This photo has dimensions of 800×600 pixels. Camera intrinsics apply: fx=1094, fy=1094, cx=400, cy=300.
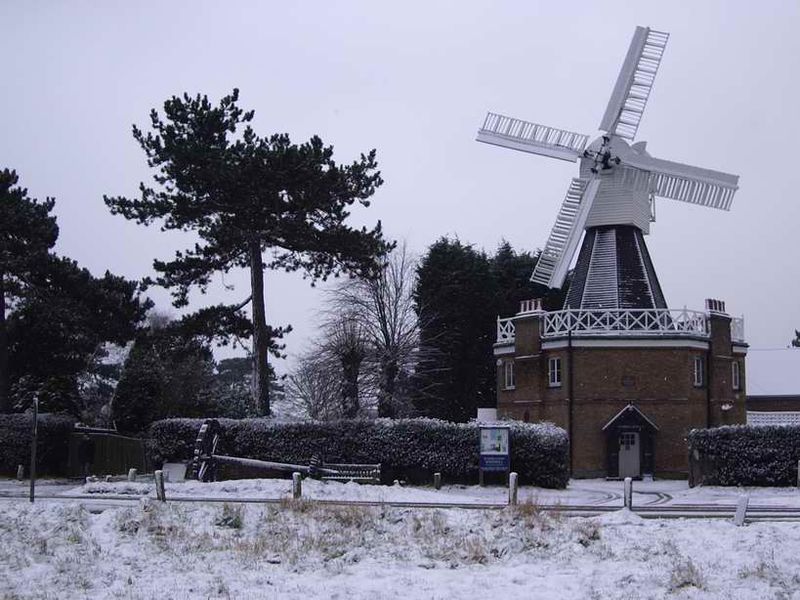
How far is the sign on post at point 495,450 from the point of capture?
121ft

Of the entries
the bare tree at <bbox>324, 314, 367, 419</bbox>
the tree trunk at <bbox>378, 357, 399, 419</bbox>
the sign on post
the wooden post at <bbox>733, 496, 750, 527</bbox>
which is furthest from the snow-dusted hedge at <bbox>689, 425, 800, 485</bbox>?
the tree trunk at <bbox>378, 357, 399, 419</bbox>

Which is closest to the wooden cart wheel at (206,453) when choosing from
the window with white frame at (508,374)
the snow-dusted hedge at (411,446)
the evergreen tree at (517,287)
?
the snow-dusted hedge at (411,446)

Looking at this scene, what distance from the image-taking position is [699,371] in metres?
49.1

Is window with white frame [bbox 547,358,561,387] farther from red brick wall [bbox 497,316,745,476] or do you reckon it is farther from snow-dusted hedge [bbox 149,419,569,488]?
snow-dusted hedge [bbox 149,419,569,488]

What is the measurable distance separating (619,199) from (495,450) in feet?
60.1

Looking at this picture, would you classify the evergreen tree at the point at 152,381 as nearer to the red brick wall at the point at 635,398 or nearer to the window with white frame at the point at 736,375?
the red brick wall at the point at 635,398

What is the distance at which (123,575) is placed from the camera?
61.7 ft

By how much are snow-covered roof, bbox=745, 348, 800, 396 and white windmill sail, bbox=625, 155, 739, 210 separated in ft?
60.5

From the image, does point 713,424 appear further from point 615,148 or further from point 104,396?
point 104,396

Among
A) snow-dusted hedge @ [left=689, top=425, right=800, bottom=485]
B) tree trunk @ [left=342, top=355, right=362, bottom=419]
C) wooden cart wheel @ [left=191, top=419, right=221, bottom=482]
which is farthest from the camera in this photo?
tree trunk @ [left=342, top=355, right=362, bottom=419]

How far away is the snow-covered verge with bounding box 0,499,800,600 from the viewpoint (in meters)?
17.7

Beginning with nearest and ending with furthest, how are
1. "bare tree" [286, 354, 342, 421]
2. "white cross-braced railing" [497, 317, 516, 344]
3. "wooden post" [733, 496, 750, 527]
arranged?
1. "wooden post" [733, 496, 750, 527]
2. "white cross-braced railing" [497, 317, 516, 344]
3. "bare tree" [286, 354, 342, 421]

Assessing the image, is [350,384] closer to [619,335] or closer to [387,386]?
[387,386]

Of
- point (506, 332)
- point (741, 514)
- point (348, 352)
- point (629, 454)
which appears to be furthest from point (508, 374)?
point (741, 514)
